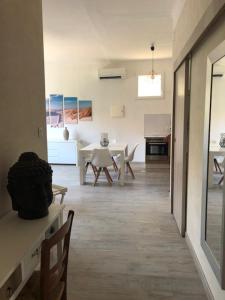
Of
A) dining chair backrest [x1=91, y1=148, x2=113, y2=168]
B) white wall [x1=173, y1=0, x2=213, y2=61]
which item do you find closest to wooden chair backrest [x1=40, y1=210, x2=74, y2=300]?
white wall [x1=173, y1=0, x2=213, y2=61]

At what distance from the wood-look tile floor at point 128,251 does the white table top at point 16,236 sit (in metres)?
0.78

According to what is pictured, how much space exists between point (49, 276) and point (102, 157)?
374 cm

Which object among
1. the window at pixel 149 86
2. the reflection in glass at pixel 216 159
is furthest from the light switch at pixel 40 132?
the window at pixel 149 86

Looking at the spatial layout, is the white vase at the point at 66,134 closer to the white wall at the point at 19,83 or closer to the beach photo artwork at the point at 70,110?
the beach photo artwork at the point at 70,110

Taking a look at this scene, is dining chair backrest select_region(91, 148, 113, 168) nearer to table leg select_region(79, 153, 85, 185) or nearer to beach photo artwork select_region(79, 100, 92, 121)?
table leg select_region(79, 153, 85, 185)

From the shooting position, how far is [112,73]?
7020mm

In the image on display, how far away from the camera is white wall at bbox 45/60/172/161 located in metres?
7.16

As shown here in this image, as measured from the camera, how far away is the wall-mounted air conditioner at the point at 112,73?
6.99 m

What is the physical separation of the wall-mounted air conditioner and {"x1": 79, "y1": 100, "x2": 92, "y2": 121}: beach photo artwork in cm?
83

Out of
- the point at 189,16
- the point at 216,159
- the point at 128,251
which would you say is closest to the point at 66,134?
the point at 128,251

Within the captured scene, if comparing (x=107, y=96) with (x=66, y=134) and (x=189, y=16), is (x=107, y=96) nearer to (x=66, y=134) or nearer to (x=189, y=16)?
(x=66, y=134)

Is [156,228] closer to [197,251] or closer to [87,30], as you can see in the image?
[197,251]

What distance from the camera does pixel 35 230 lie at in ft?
5.12

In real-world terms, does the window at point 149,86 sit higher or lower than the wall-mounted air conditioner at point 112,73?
lower
